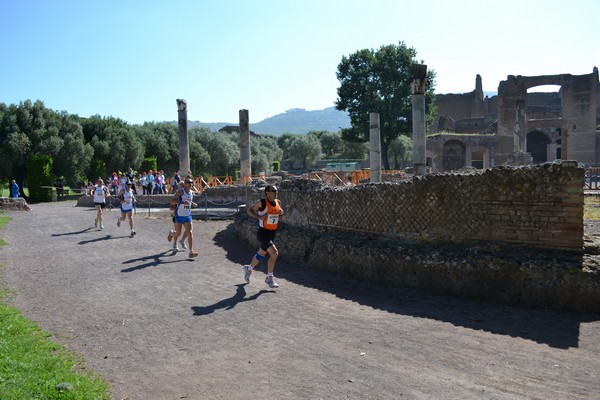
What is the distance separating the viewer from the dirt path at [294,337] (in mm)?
4531

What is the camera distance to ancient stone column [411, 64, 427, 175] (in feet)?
59.8

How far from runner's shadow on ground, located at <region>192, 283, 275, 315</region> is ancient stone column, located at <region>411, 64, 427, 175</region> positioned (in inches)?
495

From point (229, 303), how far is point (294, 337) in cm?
171

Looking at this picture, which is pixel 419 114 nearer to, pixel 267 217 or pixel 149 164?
pixel 267 217

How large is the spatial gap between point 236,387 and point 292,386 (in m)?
0.49

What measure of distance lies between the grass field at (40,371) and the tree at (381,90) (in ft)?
132

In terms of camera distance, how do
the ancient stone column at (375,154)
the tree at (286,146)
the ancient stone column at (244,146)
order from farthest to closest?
the tree at (286,146)
the ancient stone column at (244,146)
the ancient stone column at (375,154)

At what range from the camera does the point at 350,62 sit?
4566cm

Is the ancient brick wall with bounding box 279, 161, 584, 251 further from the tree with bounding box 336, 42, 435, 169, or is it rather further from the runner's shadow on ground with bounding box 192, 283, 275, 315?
the tree with bounding box 336, 42, 435, 169

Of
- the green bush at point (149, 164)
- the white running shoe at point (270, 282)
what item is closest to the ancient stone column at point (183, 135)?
the green bush at point (149, 164)

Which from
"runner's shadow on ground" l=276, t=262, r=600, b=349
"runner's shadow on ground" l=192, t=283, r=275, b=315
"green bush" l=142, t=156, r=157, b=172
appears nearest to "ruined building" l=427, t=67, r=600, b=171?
"green bush" l=142, t=156, r=157, b=172

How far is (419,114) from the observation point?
1920 cm

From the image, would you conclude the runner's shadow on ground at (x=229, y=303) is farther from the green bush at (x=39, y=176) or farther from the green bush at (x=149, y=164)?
the green bush at (x=149, y=164)

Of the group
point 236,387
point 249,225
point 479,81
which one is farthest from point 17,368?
point 479,81
